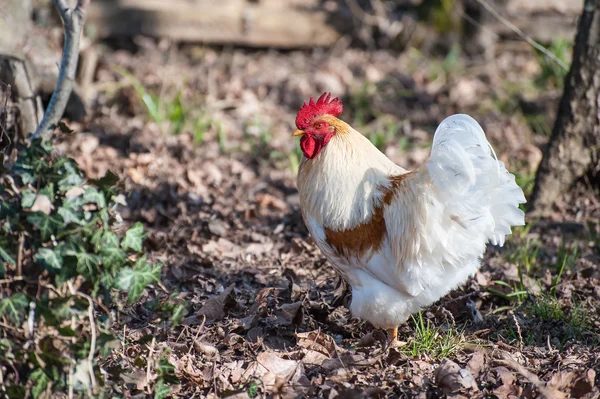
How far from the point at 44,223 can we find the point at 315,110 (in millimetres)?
1787

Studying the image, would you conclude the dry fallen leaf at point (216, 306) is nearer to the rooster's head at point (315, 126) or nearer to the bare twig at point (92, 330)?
the rooster's head at point (315, 126)

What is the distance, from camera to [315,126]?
3.95 metres

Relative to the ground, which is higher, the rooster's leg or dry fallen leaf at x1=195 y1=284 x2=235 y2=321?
the rooster's leg

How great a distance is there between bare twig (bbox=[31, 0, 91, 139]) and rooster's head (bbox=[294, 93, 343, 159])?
4.20 feet

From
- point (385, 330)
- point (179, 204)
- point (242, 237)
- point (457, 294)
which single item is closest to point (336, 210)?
point (385, 330)

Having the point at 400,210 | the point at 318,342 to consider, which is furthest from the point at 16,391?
the point at 400,210

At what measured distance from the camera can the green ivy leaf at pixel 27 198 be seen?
109 inches

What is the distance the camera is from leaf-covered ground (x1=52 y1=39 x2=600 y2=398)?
3523 mm

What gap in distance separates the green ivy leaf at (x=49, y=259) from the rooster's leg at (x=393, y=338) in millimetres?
1962

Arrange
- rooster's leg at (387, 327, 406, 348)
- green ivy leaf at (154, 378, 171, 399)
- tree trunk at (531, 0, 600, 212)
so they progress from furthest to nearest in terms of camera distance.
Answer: tree trunk at (531, 0, 600, 212)
rooster's leg at (387, 327, 406, 348)
green ivy leaf at (154, 378, 171, 399)

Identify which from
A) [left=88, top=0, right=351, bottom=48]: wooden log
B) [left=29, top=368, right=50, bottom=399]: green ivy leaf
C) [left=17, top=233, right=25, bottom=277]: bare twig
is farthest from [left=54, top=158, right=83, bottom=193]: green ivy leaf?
[left=88, top=0, right=351, bottom=48]: wooden log

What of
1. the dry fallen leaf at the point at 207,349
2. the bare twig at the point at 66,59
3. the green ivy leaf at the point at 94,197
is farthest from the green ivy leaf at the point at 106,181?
the dry fallen leaf at the point at 207,349

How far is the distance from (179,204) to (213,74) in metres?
2.88

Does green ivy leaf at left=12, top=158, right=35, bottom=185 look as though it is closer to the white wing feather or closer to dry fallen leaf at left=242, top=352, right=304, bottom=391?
dry fallen leaf at left=242, top=352, right=304, bottom=391
